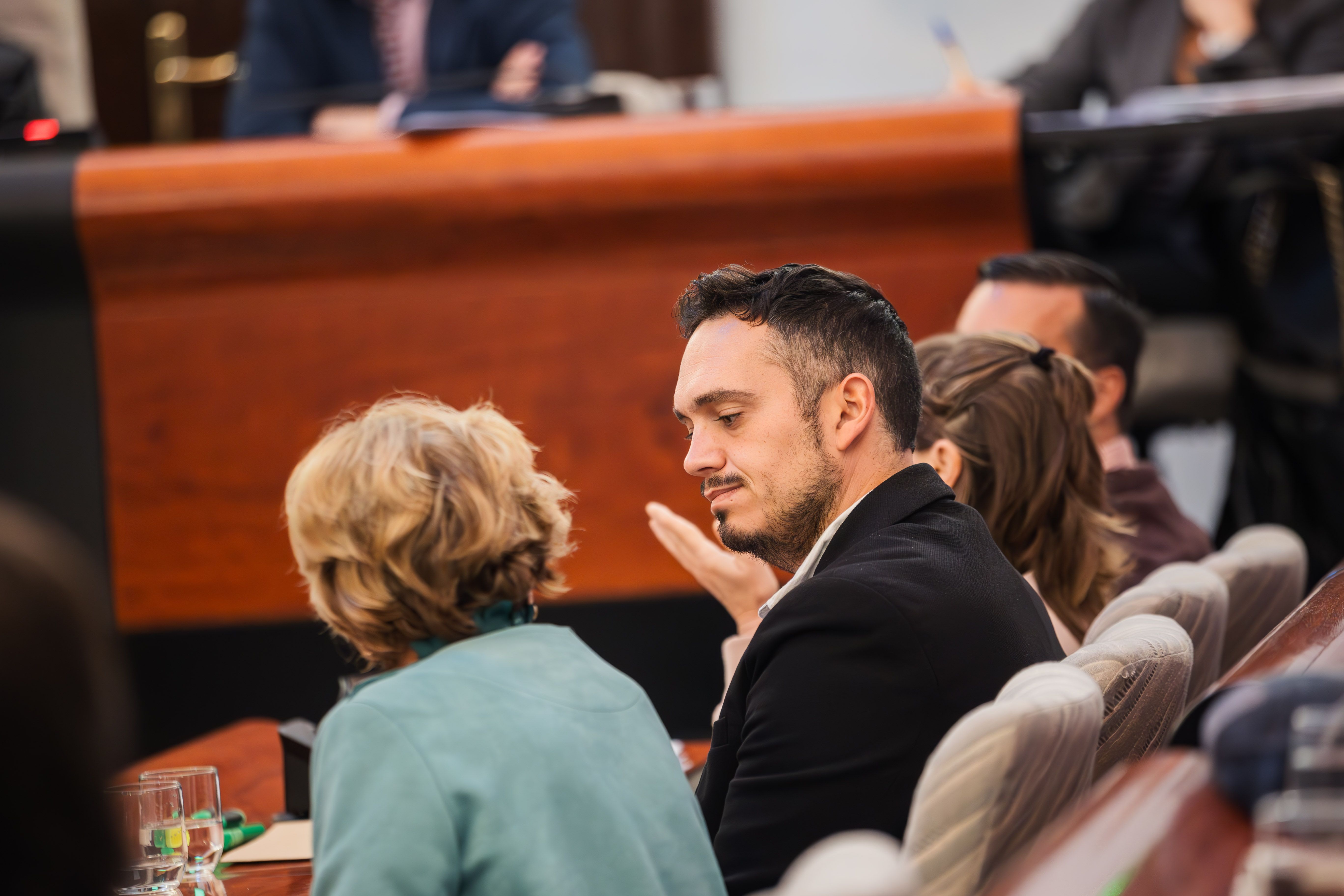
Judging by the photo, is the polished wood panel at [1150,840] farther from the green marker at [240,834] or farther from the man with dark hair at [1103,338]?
the man with dark hair at [1103,338]

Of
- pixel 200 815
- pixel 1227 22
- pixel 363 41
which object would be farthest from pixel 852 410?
pixel 363 41

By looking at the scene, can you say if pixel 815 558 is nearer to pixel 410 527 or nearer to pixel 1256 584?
pixel 410 527

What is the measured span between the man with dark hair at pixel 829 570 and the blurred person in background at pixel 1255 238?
1265mm

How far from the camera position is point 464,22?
3418mm

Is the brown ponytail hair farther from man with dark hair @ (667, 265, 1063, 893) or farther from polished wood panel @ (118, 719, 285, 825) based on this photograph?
polished wood panel @ (118, 719, 285, 825)

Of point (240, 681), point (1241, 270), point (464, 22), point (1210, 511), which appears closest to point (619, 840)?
point (240, 681)

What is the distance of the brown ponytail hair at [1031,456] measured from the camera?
164 centimetres

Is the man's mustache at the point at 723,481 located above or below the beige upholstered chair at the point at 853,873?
below

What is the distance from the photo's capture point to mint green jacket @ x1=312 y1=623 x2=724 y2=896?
89 cm

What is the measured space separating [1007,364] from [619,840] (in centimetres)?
92

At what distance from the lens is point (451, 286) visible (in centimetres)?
238

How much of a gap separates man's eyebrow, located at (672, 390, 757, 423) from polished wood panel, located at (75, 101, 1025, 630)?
94 cm

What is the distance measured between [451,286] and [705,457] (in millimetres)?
1123

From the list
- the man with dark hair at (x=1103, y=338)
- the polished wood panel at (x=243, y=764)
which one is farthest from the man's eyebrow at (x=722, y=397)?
the man with dark hair at (x=1103, y=338)
